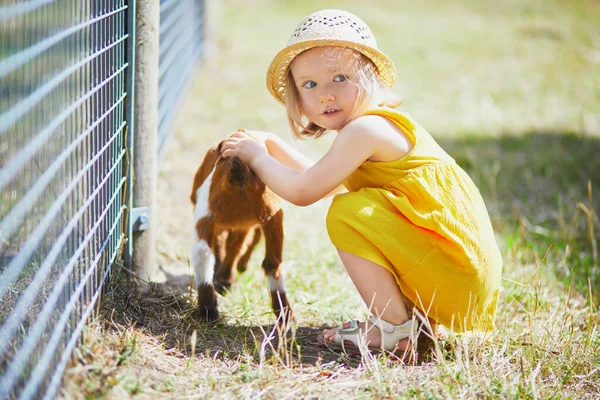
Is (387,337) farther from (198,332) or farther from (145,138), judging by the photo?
(145,138)

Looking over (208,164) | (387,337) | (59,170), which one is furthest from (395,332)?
(59,170)

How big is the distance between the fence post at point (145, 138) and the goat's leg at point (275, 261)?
24.2 inches

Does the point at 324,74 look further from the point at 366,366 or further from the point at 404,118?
the point at 366,366

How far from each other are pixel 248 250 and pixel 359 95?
104cm

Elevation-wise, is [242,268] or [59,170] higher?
→ [59,170]

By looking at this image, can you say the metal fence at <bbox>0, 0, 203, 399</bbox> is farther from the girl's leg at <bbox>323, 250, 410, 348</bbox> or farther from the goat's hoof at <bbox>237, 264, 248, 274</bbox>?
the girl's leg at <bbox>323, 250, 410, 348</bbox>

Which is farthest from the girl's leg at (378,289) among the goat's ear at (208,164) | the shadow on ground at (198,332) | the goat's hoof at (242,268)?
the goat's hoof at (242,268)

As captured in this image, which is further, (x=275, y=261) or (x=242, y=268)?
(x=242, y=268)

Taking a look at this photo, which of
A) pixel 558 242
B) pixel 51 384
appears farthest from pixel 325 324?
pixel 558 242

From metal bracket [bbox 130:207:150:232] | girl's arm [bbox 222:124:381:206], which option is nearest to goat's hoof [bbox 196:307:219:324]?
metal bracket [bbox 130:207:150:232]

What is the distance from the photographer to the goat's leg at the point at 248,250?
3.23 metres

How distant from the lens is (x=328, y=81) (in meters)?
2.71

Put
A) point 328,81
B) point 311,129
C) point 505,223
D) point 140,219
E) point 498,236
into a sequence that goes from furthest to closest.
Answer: point 505,223 → point 498,236 → point 140,219 → point 311,129 → point 328,81

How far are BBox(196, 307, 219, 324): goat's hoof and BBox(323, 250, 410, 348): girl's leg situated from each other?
622 mm
